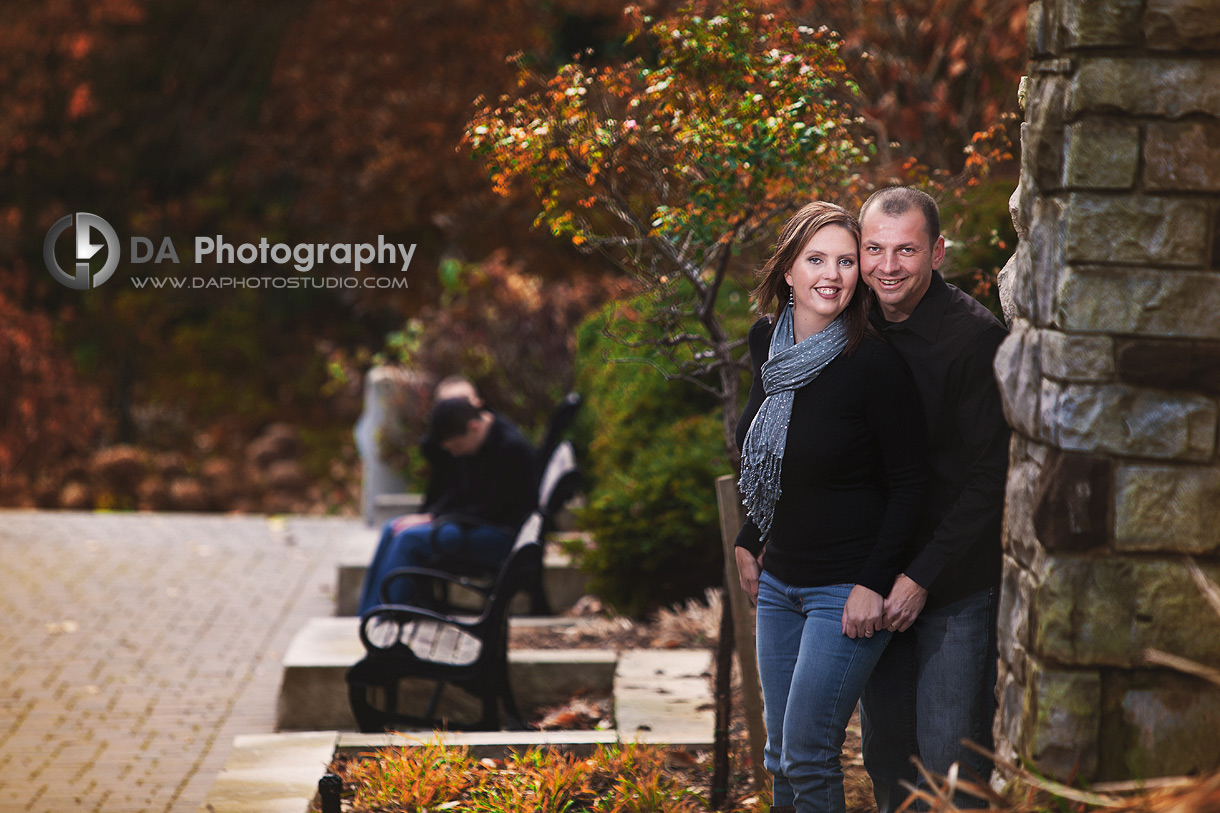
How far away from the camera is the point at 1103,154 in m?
2.24

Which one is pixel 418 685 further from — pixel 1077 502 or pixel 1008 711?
pixel 1077 502

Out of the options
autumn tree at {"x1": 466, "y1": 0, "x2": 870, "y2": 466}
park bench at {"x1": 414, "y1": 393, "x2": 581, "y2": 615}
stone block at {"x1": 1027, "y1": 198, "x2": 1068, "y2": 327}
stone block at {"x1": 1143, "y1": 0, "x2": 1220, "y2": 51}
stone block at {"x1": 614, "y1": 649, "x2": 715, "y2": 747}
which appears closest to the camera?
stone block at {"x1": 1143, "y1": 0, "x2": 1220, "y2": 51}

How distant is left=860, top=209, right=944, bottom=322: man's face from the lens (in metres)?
2.76

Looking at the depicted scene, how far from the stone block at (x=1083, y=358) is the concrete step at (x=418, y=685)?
3767 millimetres

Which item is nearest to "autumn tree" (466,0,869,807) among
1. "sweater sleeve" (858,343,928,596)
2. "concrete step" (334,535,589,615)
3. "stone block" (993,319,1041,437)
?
"sweater sleeve" (858,343,928,596)

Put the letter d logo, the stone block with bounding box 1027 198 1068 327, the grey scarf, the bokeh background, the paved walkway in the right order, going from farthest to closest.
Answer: the letter d logo → the bokeh background → the paved walkway → the grey scarf → the stone block with bounding box 1027 198 1068 327

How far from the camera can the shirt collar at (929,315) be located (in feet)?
9.16

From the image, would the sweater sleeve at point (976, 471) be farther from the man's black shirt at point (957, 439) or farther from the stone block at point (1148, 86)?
the stone block at point (1148, 86)

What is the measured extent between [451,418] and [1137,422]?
452 cm

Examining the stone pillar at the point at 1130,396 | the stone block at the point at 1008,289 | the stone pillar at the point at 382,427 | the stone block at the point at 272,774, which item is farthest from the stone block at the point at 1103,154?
the stone pillar at the point at 382,427

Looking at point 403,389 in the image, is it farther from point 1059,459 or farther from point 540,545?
point 1059,459

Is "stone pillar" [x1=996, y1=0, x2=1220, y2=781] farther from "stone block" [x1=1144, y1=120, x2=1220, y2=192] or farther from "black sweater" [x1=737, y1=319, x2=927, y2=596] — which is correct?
Result: "black sweater" [x1=737, y1=319, x2=927, y2=596]

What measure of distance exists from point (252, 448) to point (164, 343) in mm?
2335

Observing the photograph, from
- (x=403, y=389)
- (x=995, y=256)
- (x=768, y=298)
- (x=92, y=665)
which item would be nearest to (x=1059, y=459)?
(x=768, y=298)
